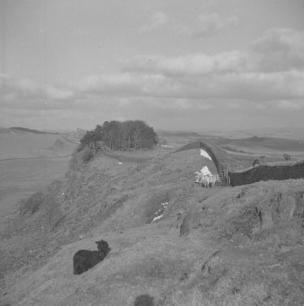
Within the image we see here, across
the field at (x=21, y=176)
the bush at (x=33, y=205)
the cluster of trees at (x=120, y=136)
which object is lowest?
the field at (x=21, y=176)

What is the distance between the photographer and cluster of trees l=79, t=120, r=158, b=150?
10106 centimetres

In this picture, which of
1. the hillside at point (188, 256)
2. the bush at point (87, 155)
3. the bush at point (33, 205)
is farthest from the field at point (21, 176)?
the hillside at point (188, 256)

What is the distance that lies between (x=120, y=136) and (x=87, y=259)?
7893cm

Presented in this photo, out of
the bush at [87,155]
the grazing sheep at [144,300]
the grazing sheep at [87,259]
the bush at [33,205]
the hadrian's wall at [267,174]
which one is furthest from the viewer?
the bush at [87,155]

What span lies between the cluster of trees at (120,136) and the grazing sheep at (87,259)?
7300 cm

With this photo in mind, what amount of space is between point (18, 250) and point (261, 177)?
25.3 metres

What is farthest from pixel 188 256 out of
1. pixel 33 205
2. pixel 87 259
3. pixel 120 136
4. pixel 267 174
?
pixel 120 136

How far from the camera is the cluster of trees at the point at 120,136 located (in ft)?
332

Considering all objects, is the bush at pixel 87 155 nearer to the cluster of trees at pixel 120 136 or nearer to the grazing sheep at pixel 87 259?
the cluster of trees at pixel 120 136

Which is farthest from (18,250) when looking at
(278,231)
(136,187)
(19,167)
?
(19,167)

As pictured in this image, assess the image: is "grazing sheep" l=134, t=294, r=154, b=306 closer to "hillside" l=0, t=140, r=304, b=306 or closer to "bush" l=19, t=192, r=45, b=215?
"hillside" l=0, t=140, r=304, b=306

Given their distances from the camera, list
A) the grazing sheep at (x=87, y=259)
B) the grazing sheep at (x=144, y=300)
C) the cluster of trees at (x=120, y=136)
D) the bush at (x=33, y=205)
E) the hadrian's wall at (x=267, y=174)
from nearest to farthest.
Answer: the grazing sheep at (x=144, y=300)
the grazing sheep at (x=87, y=259)
the hadrian's wall at (x=267, y=174)
the bush at (x=33, y=205)
the cluster of trees at (x=120, y=136)

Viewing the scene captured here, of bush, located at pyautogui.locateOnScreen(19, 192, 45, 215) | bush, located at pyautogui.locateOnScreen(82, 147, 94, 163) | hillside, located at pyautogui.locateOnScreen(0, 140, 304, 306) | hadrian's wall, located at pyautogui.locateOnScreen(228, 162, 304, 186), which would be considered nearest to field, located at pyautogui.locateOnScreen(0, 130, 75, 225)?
bush, located at pyautogui.locateOnScreen(19, 192, 45, 215)

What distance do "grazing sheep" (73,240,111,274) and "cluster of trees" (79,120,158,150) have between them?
73.0 meters
